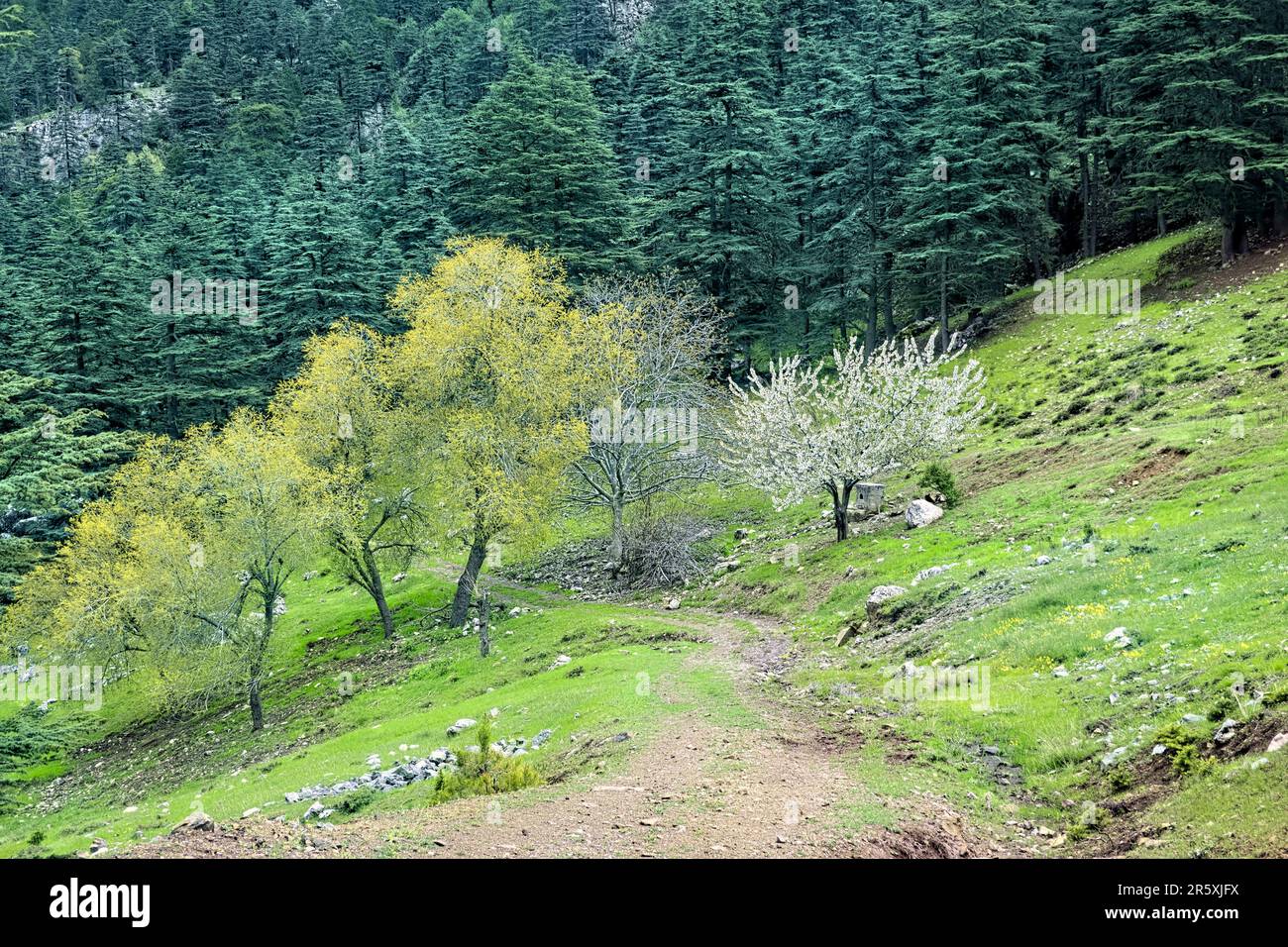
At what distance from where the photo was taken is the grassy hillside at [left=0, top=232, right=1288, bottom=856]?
12.7 m

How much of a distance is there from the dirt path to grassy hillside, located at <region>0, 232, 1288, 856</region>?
635 millimetres

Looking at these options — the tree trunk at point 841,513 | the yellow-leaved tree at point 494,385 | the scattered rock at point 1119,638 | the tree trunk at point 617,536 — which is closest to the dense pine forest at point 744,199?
the yellow-leaved tree at point 494,385

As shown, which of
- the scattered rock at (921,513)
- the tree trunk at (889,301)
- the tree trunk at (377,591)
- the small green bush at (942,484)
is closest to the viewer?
the scattered rock at (921,513)

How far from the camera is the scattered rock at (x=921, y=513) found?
104ft

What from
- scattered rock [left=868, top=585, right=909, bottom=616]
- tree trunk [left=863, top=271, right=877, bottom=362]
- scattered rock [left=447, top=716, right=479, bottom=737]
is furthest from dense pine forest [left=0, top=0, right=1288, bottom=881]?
tree trunk [left=863, top=271, right=877, bottom=362]

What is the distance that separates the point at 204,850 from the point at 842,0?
120980 millimetres

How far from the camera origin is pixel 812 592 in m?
30.4

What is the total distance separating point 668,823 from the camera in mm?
12023

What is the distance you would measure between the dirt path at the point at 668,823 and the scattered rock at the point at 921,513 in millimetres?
16953

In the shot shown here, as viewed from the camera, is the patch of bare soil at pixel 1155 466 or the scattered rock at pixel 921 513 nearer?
the patch of bare soil at pixel 1155 466

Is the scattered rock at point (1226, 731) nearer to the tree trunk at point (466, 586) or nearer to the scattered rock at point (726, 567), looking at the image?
the scattered rock at point (726, 567)

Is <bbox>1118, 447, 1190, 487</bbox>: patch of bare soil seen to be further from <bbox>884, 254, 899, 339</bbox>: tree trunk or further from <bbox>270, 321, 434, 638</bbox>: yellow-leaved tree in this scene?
<bbox>884, 254, 899, 339</bbox>: tree trunk

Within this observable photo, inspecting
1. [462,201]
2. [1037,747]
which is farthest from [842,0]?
[1037,747]

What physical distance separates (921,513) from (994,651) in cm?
1400
